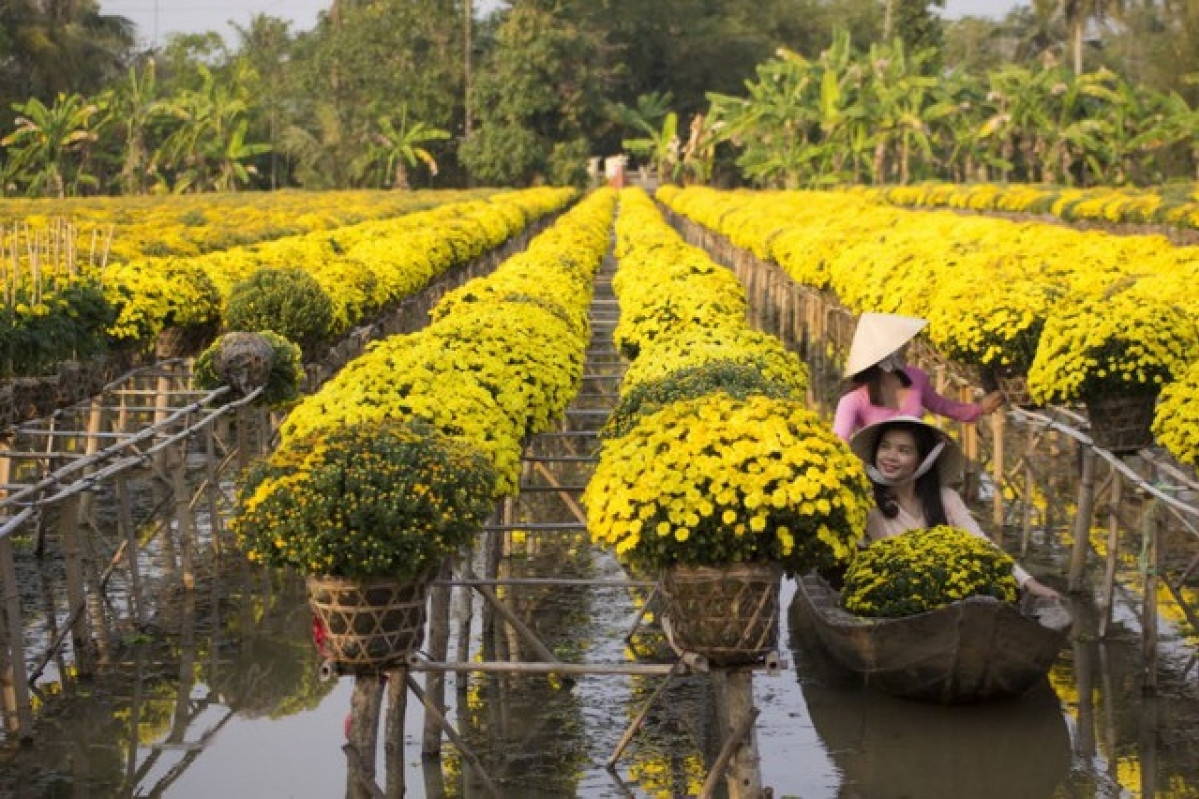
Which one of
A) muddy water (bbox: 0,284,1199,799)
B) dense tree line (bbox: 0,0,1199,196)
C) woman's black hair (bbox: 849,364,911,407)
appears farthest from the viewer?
dense tree line (bbox: 0,0,1199,196)

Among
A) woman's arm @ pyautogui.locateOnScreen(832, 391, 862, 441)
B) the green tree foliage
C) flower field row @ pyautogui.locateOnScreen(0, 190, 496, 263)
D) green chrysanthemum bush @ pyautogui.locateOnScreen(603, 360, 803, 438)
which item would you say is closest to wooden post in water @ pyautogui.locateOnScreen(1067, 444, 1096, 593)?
woman's arm @ pyautogui.locateOnScreen(832, 391, 862, 441)

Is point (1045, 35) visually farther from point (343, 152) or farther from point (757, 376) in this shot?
point (757, 376)

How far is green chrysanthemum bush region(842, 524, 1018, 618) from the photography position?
32.6 feet

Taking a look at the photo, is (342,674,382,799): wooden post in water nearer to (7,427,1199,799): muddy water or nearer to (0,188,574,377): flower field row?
(7,427,1199,799): muddy water

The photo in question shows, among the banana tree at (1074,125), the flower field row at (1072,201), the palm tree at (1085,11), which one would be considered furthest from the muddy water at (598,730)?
the palm tree at (1085,11)

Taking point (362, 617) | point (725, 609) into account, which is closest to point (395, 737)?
point (362, 617)

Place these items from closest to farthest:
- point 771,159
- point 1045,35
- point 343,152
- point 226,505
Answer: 1. point 226,505
2. point 771,159
3. point 343,152
4. point 1045,35

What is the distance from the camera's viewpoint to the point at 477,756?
982cm

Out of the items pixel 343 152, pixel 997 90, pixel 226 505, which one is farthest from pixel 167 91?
pixel 226 505

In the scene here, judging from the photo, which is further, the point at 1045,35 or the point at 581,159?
the point at 1045,35

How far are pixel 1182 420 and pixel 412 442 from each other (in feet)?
13.9

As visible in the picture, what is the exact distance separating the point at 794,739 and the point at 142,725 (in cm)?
362

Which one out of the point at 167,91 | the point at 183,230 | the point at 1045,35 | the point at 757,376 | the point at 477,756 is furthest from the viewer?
the point at 1045,35

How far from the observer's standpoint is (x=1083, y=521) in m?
12.7
